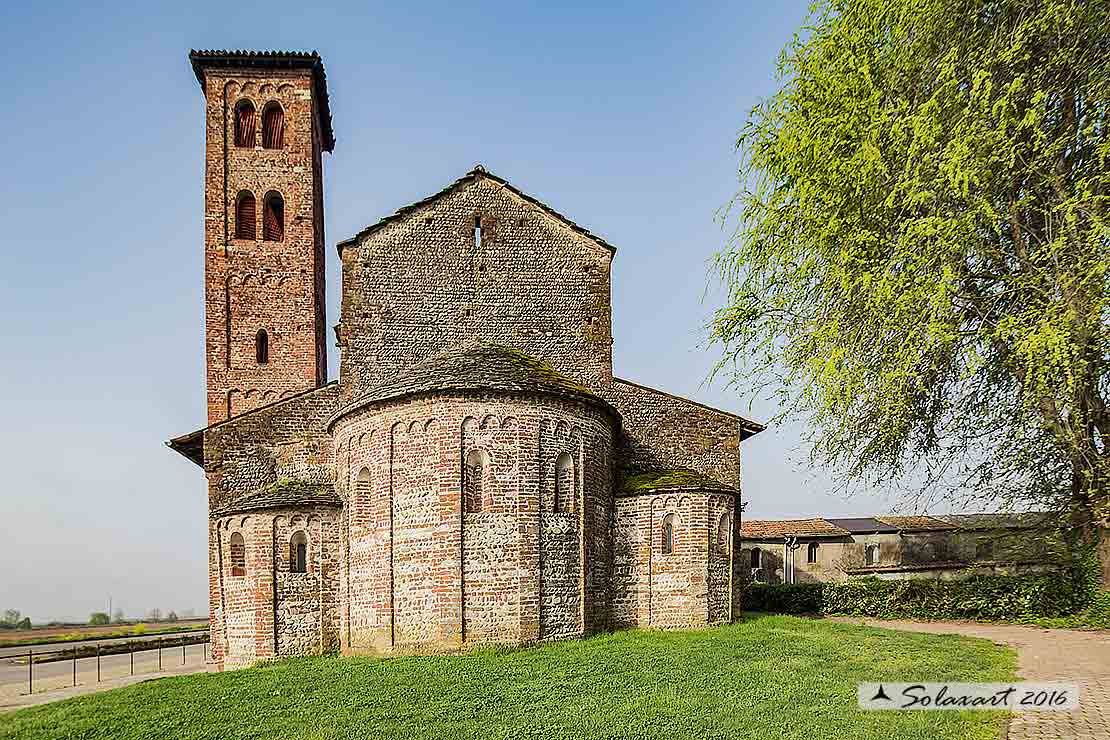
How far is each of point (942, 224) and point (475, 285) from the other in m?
12.3

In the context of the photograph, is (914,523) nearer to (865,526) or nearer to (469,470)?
(865,526)

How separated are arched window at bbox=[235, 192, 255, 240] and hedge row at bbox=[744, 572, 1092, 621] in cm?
2174

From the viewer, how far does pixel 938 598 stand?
932 inches

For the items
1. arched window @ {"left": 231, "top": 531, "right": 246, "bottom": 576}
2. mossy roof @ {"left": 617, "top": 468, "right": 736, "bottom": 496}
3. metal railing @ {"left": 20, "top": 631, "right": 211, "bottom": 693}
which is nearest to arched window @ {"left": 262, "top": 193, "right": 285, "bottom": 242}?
arched window @ {"left": 231, "top": 531, "right": 246, "bottom": 576}

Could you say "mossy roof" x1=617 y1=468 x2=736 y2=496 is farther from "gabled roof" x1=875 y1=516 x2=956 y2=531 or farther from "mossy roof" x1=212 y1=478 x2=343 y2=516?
"gabled roof" x1=875 y1=516 x2=956 y2=531

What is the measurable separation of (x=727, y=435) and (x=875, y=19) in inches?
476

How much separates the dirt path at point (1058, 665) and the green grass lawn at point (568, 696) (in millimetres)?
418

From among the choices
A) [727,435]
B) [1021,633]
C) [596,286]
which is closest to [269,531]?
[596,286]

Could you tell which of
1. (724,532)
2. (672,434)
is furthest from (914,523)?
(724,532)

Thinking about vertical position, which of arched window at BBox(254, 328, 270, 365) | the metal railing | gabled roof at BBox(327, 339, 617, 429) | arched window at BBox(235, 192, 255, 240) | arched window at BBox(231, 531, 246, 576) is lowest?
the metal railing

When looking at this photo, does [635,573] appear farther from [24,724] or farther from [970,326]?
[24,724]

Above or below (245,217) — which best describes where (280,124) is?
above

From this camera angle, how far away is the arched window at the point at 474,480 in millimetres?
16812

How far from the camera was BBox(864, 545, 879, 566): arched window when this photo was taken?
149ft
